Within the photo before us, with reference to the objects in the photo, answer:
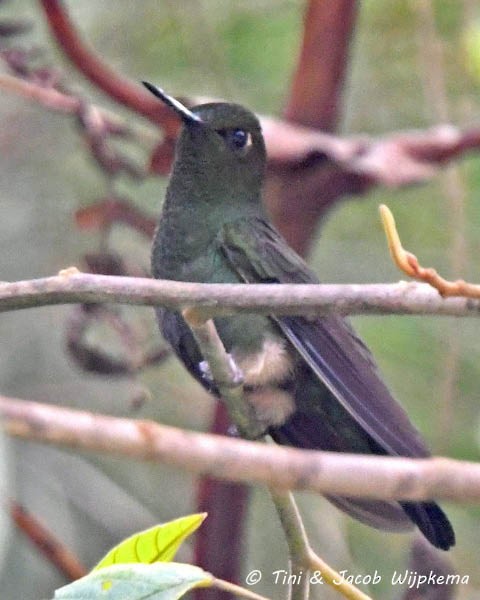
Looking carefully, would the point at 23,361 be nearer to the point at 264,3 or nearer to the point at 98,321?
the point at 98,321

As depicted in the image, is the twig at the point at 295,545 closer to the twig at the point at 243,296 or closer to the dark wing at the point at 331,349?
the twig at the point at 243,296

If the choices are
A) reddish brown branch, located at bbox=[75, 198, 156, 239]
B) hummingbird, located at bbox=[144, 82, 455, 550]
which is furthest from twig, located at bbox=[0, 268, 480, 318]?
reddish brown branch, located at bbox=[75, 198, 156, 239]

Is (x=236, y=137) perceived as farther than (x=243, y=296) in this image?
Yes

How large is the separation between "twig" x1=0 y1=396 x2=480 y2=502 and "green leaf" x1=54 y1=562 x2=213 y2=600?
59 centimetres

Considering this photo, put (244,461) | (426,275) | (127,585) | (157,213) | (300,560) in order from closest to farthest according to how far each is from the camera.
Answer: (244,461)
(426,275)
(127,585)
(300,560)
(157,213)

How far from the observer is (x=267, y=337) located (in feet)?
5.90

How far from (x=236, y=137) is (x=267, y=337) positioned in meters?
0.50

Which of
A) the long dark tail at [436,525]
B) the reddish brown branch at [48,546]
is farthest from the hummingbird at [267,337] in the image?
the reddish brown branch at [48,546]

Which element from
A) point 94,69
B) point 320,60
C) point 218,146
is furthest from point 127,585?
point 320,60

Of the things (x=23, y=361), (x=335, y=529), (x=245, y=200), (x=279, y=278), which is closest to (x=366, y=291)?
(x=279, y=278)

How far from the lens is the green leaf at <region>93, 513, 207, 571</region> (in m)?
1.23

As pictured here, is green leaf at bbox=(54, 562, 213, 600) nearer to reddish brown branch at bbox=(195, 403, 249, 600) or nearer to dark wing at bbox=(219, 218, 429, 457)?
dark wing at bbox=(219, 218, 429, 457)

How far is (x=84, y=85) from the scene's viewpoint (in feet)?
10.8

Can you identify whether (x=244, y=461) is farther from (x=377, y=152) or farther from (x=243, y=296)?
(x=377, y=152)
